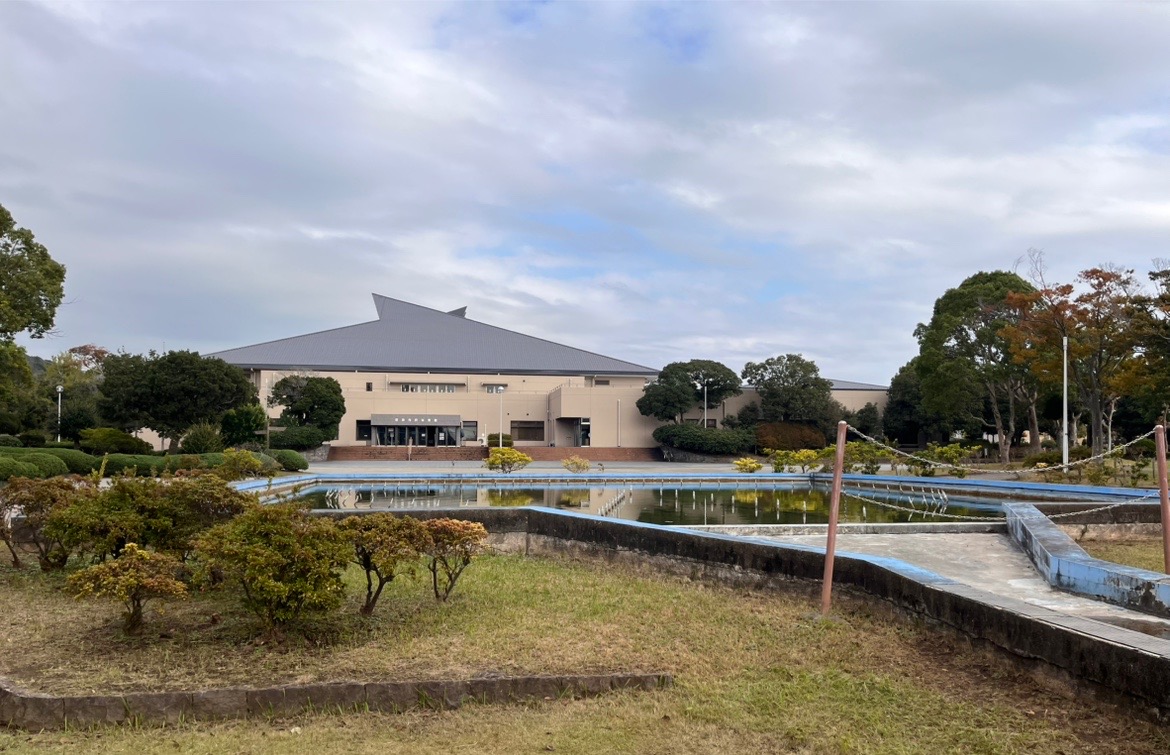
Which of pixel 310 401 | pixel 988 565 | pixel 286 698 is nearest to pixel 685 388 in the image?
pixel 310 401

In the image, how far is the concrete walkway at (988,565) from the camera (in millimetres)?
6051

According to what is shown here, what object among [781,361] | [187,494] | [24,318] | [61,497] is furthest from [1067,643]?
[781,361]

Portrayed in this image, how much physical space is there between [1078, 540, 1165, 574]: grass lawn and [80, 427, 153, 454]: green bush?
2612cm

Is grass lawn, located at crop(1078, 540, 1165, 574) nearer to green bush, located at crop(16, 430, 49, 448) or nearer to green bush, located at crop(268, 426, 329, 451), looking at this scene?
green bush, located at crop(16, 430, 49, 448)

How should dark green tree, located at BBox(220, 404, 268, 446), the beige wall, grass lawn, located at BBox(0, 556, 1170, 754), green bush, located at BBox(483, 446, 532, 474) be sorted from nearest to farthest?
1. grass lawn, located at BBox(0, 556, 1170, 754)
2. green bush, located at BBox(483, 446, 532, 474)
3. dark green tree, located at BBox(220, 404, 268, 446)
4. the beige wall

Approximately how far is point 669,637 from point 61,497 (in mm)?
6187

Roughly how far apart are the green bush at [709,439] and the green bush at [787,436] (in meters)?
0.60

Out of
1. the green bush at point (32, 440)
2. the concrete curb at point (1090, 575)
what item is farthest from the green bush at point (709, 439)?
the concrete curb at point (1090, 575)

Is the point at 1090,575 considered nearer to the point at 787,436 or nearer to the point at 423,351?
the point at 787,436

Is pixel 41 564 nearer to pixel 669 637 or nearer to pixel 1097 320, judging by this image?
pixel 669 637

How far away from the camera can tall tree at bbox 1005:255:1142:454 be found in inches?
1003

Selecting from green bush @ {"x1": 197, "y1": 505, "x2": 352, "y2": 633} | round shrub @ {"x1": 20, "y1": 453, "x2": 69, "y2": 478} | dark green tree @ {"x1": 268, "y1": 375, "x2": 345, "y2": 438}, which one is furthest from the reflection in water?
dark green tree @ {"x1": 268, "y1": 375, "x2": 345, "y2": 438}

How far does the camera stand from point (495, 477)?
2505cm

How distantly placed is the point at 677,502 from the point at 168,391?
2035 centimetres
